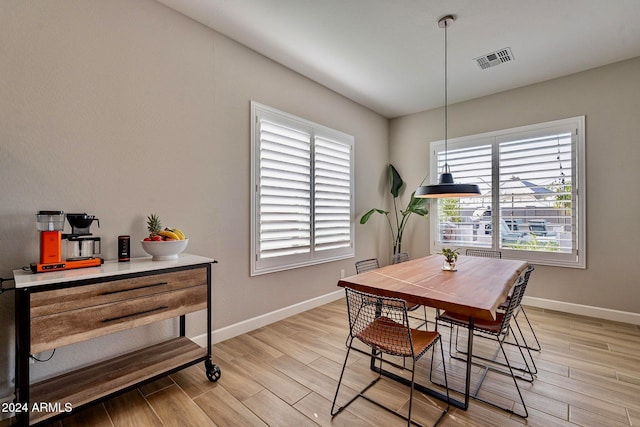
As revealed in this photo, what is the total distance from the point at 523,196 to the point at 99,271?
186 inches

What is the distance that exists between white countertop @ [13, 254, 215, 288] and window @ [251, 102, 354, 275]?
3.57 ft

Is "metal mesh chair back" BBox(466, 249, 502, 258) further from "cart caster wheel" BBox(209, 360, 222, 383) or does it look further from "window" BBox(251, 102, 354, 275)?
"cart caster wheel" BBox(209, 360, 222, 383)

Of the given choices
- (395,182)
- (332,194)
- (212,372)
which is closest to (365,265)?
(332,194)

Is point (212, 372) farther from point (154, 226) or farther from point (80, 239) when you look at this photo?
point (80, 239)

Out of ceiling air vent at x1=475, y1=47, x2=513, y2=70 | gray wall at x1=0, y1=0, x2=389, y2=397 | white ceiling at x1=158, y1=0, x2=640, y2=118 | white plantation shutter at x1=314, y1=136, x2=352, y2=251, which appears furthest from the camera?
white plantation shutter at x1=314, y1=136, x2=352, y2=251

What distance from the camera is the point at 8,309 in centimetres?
187

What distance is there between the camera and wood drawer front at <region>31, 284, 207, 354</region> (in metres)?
1.58

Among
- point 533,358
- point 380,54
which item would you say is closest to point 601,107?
point 380,54

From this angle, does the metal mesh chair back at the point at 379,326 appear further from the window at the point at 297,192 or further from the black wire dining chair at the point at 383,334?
the window at the point at 297,192

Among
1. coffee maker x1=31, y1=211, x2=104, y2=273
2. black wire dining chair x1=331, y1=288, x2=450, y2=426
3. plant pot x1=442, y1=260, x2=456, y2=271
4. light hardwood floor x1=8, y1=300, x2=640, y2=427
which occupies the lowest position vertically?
light hardwood floor x1=8, y1=300, x2=640, y2=427

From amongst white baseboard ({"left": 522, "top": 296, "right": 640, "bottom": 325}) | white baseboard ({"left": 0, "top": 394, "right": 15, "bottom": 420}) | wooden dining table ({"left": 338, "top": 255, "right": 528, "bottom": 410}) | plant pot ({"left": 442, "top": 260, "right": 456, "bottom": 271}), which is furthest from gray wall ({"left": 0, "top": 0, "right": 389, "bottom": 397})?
white baseboard ({"left": 522, "top": 296, "right": 640, "bottom": 325})

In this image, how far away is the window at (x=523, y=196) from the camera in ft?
12.2

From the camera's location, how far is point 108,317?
1.81m

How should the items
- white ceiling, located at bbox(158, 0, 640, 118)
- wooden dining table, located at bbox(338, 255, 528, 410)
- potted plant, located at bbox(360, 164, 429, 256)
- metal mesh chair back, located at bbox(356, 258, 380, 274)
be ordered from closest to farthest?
wooden dining table, located at bbox(338, 255, 528, 410) < white ceiling, located at bbox(158, 0, 640, 118) < metal mesh chair back, located at bbox(356, 258, 380, 274) < potted plant, located at bbox(360, 164, 429, 256)
